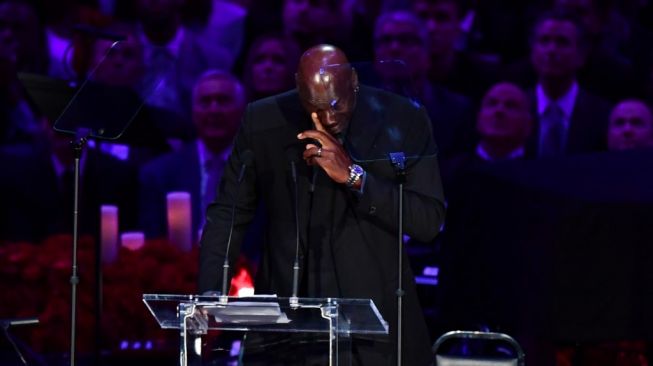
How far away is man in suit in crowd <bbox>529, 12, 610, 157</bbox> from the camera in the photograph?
6.69 metres

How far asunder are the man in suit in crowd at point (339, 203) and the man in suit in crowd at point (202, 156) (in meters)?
2.63

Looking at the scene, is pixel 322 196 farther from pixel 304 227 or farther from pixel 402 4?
pixel 402 4

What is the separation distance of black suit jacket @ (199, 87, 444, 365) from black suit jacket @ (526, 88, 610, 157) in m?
2.96

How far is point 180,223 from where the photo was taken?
541 centimetres

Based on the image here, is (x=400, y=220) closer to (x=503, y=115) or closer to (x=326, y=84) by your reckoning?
(x=326, y=84)

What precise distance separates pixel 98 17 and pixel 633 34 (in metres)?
3.05

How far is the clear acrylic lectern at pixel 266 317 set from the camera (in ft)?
10.1

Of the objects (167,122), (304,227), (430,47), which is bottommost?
(304,227)

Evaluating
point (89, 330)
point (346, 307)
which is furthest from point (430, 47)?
point (346, 307)

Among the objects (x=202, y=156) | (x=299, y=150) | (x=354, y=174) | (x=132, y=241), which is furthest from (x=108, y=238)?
(x=354, y=174)

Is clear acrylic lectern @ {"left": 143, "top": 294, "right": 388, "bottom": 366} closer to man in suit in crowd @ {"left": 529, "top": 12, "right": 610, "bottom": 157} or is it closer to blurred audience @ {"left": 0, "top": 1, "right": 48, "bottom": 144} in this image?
man in suit in crowd @ {"left": 529, "top": 12, "right": 610, "bottom": 157}

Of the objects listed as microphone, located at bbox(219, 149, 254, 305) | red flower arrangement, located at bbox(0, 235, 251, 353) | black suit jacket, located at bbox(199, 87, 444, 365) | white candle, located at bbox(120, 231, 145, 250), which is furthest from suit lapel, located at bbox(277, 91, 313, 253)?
white candle, located at bbox(120, 231, 145, 250)

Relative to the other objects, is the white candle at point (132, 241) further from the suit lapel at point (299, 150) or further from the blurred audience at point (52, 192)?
the suit lapel at point (299, 150)

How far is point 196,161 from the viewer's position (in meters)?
6.59
